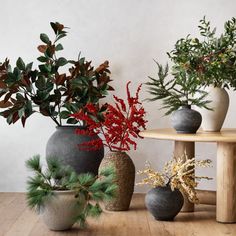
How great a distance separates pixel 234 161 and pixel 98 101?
1.23 m

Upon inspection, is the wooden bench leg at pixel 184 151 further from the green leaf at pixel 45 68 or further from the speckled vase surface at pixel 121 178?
the green leaf at pixel 45 68

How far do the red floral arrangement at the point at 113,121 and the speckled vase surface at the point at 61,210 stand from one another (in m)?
0.78

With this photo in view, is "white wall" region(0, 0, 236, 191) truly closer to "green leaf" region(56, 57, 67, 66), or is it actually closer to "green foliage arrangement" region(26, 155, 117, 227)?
"green leaf" region(56, 57, 67, 66)

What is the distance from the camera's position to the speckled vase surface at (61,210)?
3.57 meters

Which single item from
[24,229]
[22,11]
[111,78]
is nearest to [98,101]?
[111,78]

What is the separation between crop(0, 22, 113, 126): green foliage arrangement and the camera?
180 inches

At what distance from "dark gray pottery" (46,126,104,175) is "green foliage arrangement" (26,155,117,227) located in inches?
36.7

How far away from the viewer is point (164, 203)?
3.92m

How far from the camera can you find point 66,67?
198 inches

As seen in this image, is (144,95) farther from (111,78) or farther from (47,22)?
(47,22)

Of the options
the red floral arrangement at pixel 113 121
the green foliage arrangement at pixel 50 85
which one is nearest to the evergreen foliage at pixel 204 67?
the red floral arrangement at pixel 113 121

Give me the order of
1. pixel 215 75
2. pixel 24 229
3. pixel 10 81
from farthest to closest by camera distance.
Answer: pixel 10 81 → pixel 215 75 → pixel 24 229

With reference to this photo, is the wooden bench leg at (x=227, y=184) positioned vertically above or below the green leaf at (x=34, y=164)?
below

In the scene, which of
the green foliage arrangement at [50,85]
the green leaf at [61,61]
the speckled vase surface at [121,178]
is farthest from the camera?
the green leaf at [61,61]
